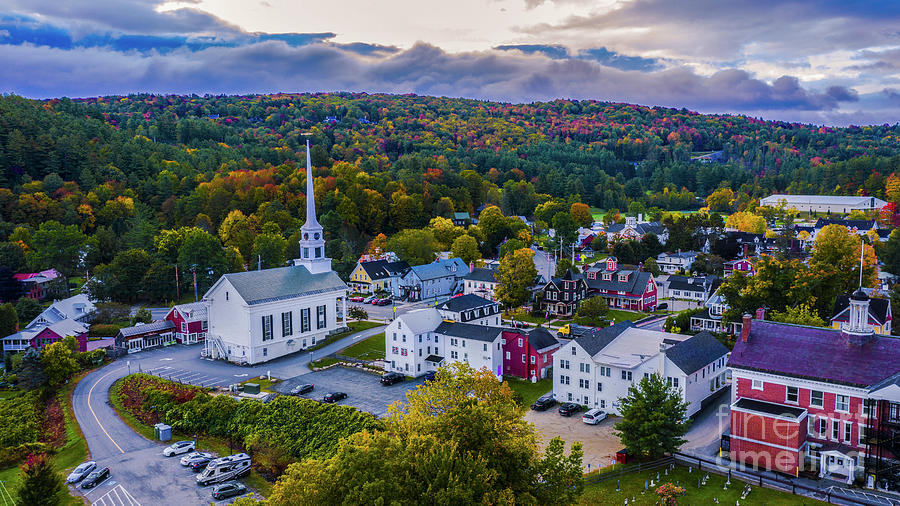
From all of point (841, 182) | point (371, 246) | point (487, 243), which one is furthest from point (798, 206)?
point (371, 246)

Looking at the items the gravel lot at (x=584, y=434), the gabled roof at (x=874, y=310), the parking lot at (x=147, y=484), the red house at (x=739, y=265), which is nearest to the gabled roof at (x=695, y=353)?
the gravel lot at (x=584, y=434)

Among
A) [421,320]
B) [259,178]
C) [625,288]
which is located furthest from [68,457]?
[259,178]

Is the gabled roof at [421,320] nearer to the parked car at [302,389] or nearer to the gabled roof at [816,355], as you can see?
the parked car at [302,389]

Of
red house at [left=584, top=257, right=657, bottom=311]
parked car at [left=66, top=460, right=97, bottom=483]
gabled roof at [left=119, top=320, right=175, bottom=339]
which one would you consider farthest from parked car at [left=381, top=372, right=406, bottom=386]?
red house at [left=584, top=257, right=657, bottom=311]

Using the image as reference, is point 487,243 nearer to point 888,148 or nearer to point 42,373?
point 42,373

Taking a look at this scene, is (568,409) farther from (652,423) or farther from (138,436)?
(138,436)
